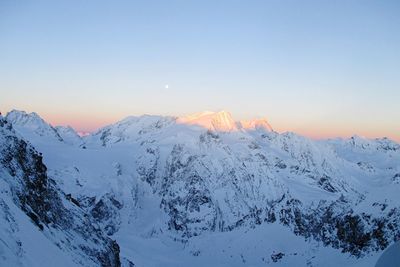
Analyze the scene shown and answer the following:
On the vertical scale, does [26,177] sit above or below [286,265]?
above

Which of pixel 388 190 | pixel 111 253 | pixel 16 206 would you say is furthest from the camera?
pixel 388 190

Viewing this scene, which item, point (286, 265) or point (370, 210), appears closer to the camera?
point (370, 210)

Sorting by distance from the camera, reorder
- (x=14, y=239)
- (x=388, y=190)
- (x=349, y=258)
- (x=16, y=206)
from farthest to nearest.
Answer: (x=388, y=190) → (x=349, y=258) → (x=16, y=206) → (x=14, y=239)

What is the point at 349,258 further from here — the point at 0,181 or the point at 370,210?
the point at 0,181

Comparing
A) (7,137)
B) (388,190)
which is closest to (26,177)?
(7,137)

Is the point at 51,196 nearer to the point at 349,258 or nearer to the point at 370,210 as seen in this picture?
the point at 349,258

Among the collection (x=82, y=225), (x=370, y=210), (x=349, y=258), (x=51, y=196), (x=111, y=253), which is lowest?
(x=349, y=258)
